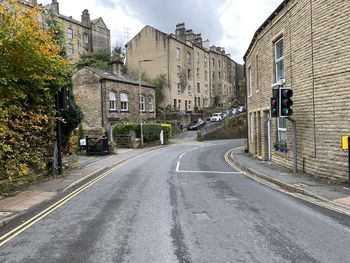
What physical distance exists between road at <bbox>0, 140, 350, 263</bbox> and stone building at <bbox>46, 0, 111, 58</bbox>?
2214 inches

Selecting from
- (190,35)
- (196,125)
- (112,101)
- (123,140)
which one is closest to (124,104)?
(112,101)

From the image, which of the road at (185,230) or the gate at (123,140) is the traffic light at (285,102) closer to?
the road at (185,230)

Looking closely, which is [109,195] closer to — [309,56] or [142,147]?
[309,56]

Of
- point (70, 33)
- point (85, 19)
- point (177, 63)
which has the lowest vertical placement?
point (177, 63)

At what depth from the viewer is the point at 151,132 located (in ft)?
130

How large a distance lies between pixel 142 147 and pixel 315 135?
2518 centimetres

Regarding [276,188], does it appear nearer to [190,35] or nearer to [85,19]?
[190,35]

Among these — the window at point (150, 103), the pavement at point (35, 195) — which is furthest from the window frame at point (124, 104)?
the pavement at point (35, 195)

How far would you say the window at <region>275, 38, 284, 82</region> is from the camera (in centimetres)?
1717

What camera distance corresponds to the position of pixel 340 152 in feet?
37.4

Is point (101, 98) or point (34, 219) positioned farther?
point (101, 98)

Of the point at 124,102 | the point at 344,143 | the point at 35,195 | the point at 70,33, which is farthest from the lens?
the point at 70,33

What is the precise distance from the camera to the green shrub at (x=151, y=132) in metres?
38.2

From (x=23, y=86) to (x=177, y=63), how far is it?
47456 millimetres
